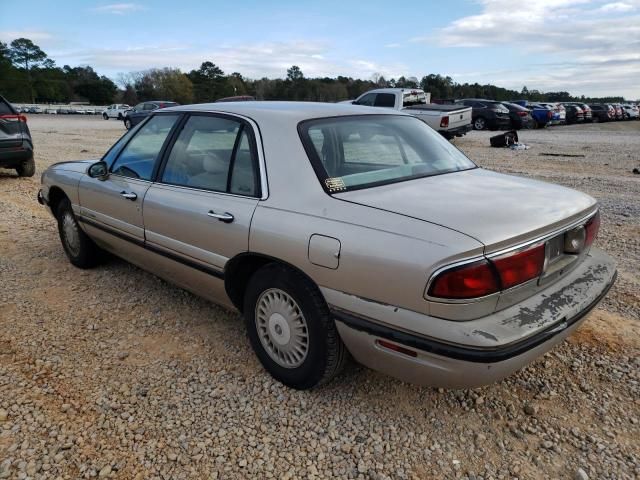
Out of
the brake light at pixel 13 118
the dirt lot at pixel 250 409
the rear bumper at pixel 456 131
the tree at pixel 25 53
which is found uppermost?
the tree at pixel 25 53

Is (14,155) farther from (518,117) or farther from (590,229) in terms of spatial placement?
(518,117)

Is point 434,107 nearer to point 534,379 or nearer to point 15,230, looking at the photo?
point 15,230

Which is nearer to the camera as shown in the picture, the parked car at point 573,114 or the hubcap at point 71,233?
the hubcap at point 71,233

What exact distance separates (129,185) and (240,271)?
1.36 metres

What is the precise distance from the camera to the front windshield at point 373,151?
8.83 feet

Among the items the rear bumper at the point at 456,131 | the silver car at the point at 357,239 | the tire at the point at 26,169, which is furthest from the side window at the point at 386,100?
the silver car at the point at 357,239

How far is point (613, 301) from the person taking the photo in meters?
3.79

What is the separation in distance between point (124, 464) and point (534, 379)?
222 cm

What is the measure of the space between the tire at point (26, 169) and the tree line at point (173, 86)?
60.3 m

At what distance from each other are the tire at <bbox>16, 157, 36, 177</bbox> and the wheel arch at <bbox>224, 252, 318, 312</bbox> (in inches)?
347

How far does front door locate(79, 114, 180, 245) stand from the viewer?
→ 11.7 ft

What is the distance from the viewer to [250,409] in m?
2.65

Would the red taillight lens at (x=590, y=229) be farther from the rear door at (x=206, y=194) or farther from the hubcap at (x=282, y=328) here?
the rear door at (x=206, y=194)

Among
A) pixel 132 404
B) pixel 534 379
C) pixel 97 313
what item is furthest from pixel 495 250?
pixel 97 313
